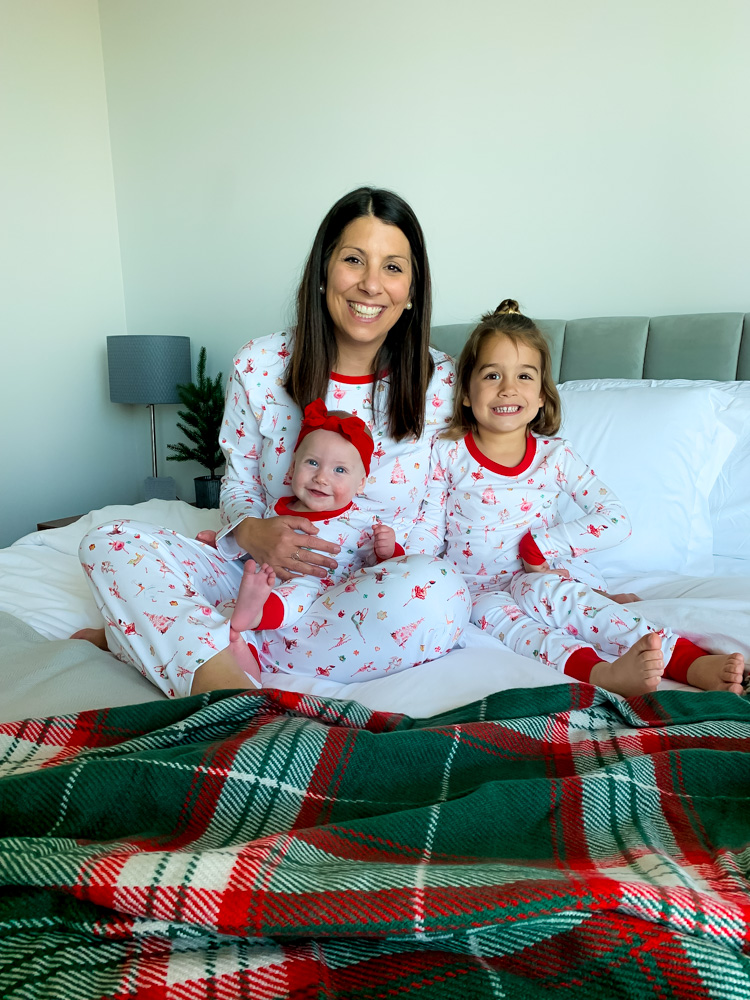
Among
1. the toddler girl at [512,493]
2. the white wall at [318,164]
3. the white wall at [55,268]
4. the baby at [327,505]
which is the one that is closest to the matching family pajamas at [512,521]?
the toddler girl at [512,493]

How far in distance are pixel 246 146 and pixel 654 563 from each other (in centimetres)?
242

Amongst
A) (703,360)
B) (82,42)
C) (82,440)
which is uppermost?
(82,42)

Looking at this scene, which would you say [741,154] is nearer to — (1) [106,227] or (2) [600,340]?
(2) [600,340]

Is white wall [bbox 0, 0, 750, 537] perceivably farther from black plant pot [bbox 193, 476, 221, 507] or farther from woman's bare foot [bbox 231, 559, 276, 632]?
woman's bare foot [bbox 231, 559, 276, 632]

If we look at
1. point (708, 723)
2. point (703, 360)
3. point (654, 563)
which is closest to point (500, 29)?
point (703, 360)

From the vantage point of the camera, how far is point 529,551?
1.57 m

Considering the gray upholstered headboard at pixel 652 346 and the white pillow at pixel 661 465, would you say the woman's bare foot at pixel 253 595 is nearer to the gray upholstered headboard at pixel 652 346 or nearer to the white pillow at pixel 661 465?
the white pillow at pixel 661 465

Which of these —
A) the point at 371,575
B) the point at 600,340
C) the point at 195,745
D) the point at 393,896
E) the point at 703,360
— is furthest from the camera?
the point at 600,340

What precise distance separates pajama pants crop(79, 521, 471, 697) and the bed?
5 centimetres

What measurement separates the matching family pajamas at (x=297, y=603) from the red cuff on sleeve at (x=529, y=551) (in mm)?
244

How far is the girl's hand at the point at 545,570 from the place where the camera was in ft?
4.89

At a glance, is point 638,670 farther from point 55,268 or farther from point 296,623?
point 55,268

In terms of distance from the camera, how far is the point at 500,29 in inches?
92.0

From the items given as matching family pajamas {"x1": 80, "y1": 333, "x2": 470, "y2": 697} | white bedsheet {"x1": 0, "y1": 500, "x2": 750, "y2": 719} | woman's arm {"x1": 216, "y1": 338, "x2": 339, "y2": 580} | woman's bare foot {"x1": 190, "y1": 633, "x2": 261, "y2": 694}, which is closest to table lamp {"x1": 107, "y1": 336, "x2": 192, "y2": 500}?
white bedsheet {"x1": 0, "y1": 500, "x2": 750, "y2": 719}
